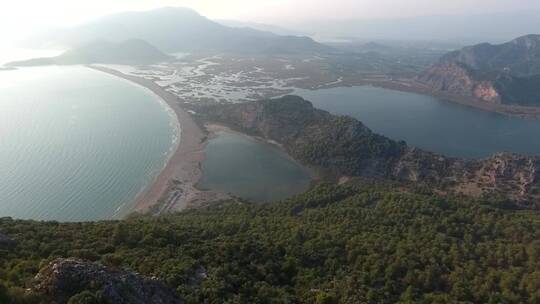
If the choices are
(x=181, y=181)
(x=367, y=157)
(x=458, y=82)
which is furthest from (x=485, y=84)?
(x=181, y=181)

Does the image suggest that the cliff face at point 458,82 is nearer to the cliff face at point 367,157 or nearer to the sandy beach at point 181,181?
the cliff face at point 367,157

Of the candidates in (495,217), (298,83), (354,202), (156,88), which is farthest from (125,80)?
(495,217)

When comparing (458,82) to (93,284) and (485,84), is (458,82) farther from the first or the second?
(93,284)

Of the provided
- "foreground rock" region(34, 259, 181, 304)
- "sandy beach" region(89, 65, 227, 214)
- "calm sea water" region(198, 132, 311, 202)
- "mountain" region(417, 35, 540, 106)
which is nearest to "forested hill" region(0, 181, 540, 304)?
"foreground rock" region(34, 259, 181, 304)

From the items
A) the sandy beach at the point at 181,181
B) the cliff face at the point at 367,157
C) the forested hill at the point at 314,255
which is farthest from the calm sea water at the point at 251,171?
the forested hill at the point at 314,255

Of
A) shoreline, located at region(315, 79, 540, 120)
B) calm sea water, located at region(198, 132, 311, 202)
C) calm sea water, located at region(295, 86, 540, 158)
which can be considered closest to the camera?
calm sea water, located at region(198, 132, 311, 202)

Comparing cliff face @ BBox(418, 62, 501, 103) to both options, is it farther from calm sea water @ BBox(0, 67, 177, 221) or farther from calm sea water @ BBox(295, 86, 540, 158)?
calm sea water @ BBox(0, 67, 177, 221)
